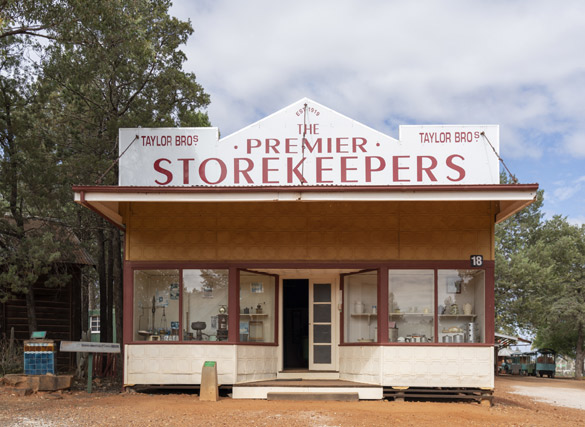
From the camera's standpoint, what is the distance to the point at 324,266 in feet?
45.2

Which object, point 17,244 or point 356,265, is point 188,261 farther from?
point 17,244

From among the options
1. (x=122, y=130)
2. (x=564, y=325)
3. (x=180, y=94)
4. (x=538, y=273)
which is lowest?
(x=564, y=325)

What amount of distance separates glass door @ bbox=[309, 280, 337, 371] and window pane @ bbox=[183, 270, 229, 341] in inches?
77.2

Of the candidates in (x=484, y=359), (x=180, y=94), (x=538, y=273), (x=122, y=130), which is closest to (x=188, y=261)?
(x=122, y=130)

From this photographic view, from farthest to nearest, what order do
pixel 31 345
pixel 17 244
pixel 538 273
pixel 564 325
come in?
pixel 564 325, pixel 538 273, pixel 17 244, pixel 31 345

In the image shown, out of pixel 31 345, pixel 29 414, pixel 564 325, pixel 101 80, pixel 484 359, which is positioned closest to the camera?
pixel 29 414

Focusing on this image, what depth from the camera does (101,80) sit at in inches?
866

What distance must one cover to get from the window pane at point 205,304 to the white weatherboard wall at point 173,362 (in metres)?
0.30

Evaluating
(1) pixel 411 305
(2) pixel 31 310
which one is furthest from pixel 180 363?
(2) pixel 31 310

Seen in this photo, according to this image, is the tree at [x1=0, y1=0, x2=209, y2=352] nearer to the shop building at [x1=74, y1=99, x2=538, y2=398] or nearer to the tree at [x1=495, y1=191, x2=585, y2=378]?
the shop building at [x1=74, y1=99, x2=538, y2=398]

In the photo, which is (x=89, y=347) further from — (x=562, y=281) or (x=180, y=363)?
(x=562, y=281)

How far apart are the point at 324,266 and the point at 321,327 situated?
159 cm

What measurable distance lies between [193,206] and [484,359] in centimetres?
648

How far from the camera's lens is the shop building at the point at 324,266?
13.5m
